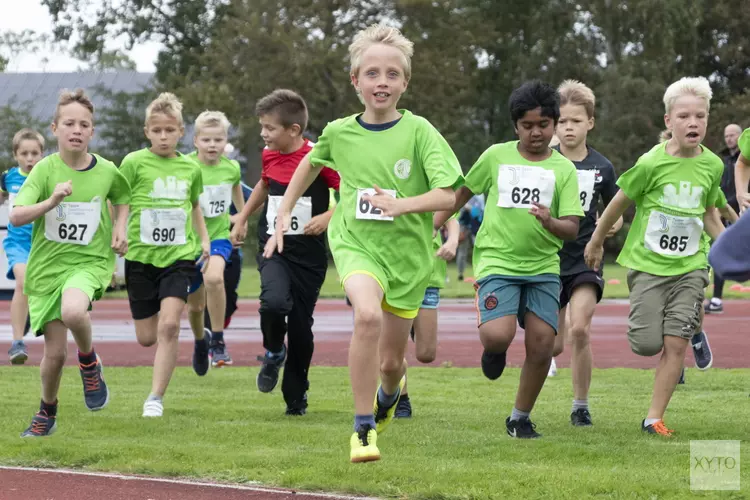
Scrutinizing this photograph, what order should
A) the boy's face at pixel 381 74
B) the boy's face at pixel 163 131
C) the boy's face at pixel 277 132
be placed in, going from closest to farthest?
the boy's face at pixel 381 74 → the boy's face at pixel 277 132 → the boy's face at pixel 163 131

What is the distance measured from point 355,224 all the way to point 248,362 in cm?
691

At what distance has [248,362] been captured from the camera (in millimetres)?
13367

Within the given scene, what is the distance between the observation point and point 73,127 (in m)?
8.05

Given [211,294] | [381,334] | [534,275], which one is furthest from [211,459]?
[211,294]

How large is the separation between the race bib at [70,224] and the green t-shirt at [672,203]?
3158 mm

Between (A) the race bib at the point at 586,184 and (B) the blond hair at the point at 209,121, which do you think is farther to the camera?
(B) the blond hair at the point at 209,121

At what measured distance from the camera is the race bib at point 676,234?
782 cm

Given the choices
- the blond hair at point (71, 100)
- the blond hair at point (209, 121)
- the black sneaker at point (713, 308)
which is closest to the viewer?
the blond hair at point (71, 100)

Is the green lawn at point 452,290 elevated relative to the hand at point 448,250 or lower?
lower

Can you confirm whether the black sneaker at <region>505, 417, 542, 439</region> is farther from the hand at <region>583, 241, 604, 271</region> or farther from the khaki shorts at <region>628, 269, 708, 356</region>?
the hand at <region>583, 241, 604, 271</region>

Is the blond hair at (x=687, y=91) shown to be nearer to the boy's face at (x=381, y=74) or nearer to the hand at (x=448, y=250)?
the hand at (x=448, y=250)

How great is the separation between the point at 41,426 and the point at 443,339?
28.7ft

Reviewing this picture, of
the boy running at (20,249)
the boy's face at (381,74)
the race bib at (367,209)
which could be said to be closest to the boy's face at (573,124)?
the boy's face at (381,74)

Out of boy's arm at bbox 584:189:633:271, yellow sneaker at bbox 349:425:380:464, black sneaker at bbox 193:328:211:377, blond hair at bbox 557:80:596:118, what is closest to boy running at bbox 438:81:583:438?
boy's arm at bbox 584:189:633:271
